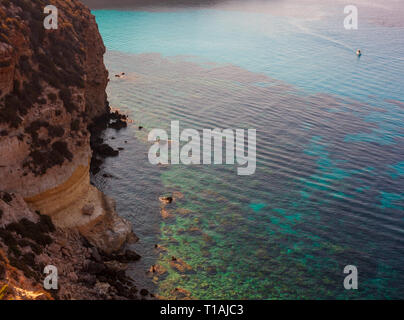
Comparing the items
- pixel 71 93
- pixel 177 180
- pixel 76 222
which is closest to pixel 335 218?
pixel 177 180

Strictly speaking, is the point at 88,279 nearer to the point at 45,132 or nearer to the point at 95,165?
the point at 45,132

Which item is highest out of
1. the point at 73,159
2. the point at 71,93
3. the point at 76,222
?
the point at 71,93

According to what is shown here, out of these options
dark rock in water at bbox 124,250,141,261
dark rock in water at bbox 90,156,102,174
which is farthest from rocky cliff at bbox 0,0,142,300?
dark rock in water at bbox 90,156,102,174

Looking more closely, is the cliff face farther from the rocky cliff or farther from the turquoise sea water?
the turquoise sea water

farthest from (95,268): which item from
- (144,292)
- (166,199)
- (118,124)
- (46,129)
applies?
(118,124)
